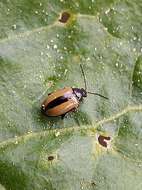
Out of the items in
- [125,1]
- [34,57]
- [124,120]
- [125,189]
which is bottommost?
[125,189]

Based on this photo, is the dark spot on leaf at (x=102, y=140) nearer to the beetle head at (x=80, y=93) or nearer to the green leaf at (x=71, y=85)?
the green leaf at (x=71, y=85)

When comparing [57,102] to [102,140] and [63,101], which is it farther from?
[102,140]

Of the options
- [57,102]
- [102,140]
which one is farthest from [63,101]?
[102,140]

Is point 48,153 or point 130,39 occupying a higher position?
point 130,39

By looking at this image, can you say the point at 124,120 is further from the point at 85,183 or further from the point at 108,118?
the point at 85,183

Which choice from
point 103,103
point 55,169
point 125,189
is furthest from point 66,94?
point 125,189

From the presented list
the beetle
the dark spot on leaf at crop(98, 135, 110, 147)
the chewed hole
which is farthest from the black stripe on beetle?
the chewed hole

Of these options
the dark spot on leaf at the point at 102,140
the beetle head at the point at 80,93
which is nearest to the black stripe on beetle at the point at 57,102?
the beetle head at the point at 80,93
